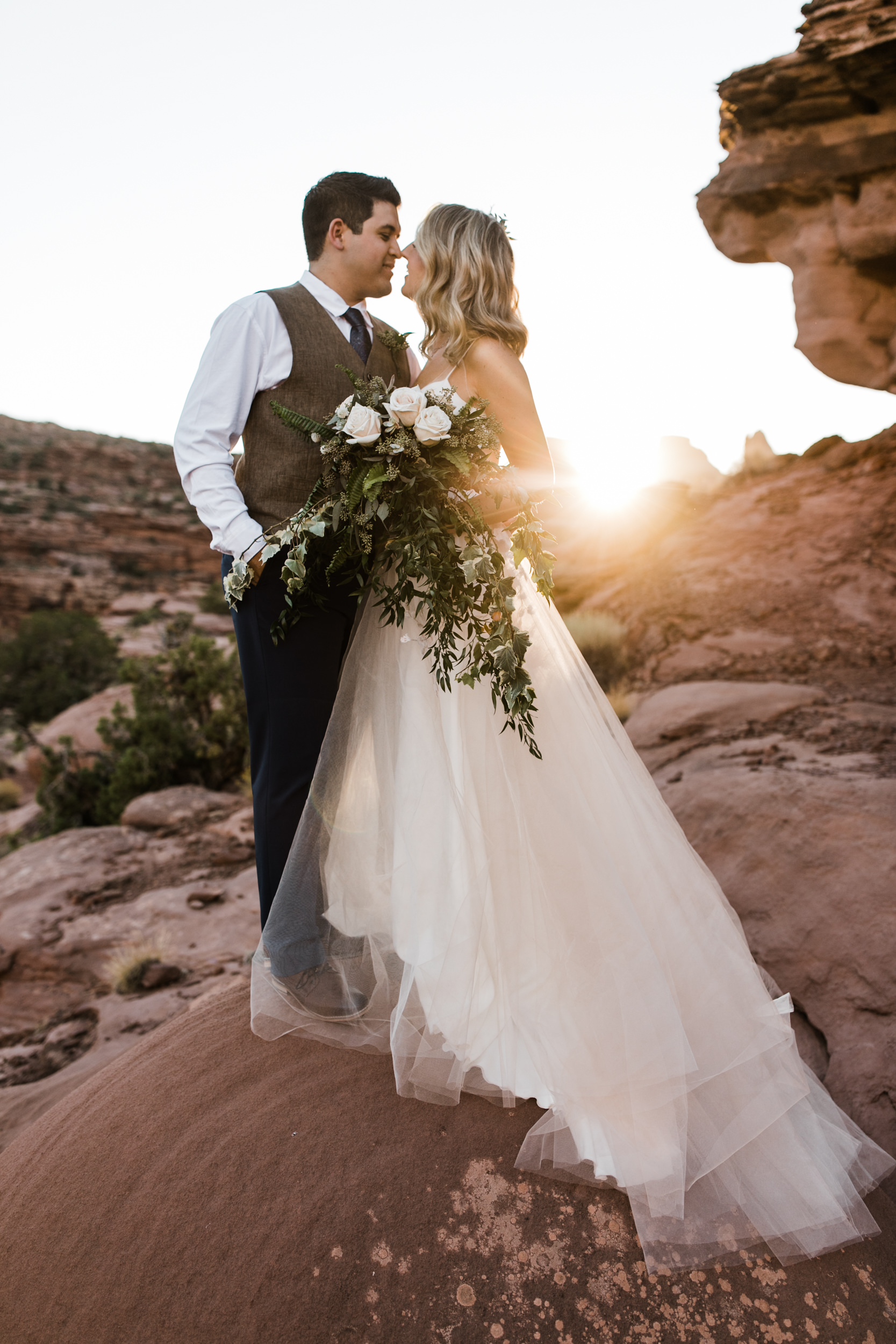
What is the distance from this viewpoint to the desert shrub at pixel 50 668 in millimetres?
15883

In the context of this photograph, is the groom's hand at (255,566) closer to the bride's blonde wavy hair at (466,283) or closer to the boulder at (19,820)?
the bride's blonde wavy hair at (466,283)

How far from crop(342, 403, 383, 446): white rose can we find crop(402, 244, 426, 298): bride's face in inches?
26.8

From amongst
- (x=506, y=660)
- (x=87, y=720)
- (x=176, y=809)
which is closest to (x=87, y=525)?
(x=87, y=720)

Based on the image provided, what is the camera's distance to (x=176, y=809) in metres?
7.02

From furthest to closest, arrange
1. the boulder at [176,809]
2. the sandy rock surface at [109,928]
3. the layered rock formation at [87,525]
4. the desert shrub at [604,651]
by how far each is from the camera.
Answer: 1. the layered rock formation at [87,525]
2. the desert shrub at [604,651]
3. the boulder at [176,809]
4. the sandy rock surface at [109,928]

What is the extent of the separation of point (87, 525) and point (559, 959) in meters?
33.0

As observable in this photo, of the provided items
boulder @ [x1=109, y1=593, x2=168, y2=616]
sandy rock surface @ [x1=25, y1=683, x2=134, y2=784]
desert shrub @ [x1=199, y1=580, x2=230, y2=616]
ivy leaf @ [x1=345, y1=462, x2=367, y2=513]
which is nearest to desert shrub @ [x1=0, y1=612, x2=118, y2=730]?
sandy rock surface @ [x1=25, y1=683, x2=134, y2=784]

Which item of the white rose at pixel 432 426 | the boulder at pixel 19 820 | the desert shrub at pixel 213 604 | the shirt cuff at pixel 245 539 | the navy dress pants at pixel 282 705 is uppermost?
the white rose at pixel 432 426

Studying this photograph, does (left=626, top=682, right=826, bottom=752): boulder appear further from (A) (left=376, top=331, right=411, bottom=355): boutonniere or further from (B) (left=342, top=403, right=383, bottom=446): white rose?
(B) (left=342, top=403, right=383, bottom=446): white rose

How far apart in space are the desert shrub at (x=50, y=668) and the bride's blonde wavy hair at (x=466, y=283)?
49.4 feet

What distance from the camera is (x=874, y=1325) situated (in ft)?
5.01

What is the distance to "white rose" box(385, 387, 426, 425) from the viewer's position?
1.90 meters

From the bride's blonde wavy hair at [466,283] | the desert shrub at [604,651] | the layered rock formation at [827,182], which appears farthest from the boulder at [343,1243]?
the layered rock formation at [827,182]

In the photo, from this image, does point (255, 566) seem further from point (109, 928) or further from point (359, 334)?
point (109, 928)
